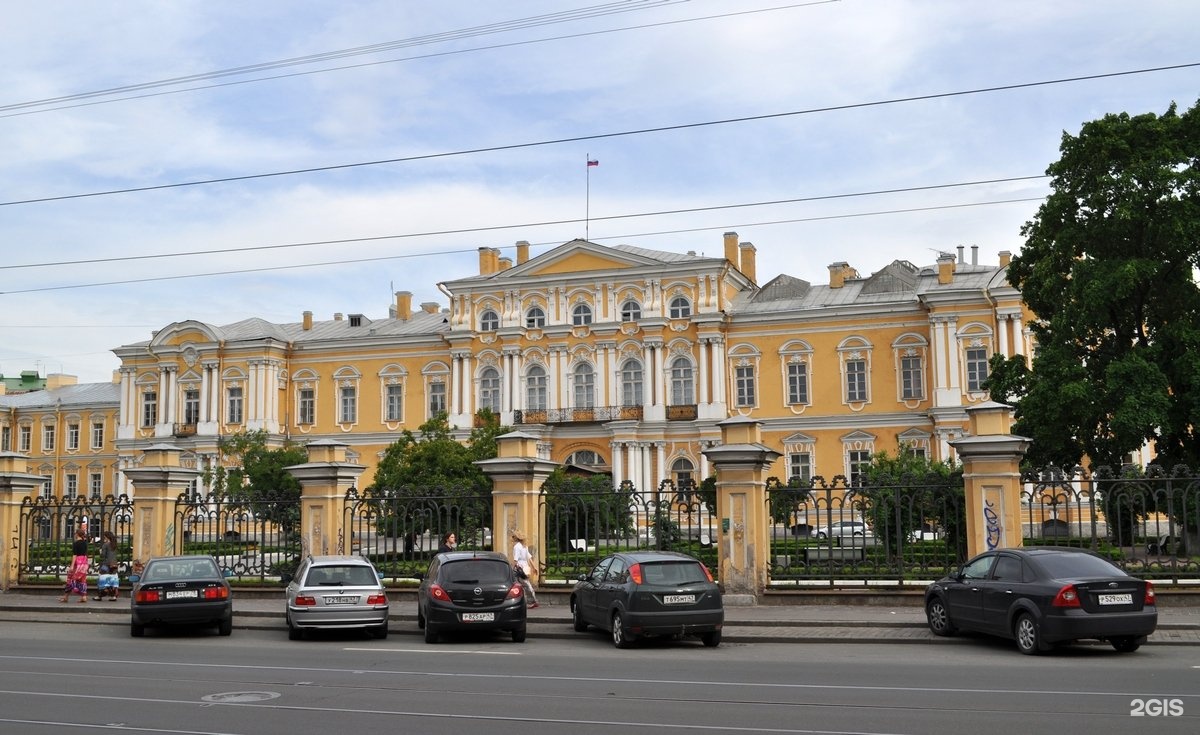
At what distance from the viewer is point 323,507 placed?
2209 centimetres

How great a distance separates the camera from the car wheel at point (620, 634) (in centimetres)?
1541

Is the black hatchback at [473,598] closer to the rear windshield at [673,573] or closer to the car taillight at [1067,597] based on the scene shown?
the rear windshield at [673,573]

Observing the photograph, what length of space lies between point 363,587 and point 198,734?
7.75m

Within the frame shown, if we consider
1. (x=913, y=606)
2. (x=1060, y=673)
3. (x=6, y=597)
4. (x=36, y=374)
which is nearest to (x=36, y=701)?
(x=1060, y=673)

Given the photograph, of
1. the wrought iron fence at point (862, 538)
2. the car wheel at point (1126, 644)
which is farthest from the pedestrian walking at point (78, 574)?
the car wheel at point (1126, 644)

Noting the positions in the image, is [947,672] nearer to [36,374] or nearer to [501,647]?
[501,647]

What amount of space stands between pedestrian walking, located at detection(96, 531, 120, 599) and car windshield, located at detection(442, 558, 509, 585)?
392 inches

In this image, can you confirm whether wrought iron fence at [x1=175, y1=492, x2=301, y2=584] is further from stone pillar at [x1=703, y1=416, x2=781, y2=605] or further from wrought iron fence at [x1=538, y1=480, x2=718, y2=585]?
stone pillar at [x1=703, y1=416, x2=781, y2=605]

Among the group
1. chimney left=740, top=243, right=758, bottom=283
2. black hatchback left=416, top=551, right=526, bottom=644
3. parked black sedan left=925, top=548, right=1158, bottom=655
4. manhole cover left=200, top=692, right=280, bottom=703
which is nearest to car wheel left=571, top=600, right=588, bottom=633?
black hatchback left=416, top=551, right=526, bottom=644

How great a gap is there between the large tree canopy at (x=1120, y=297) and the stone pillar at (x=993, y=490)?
11256 millimetres

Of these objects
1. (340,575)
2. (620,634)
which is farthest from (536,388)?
(620,634)

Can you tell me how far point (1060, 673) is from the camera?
12.1 meters

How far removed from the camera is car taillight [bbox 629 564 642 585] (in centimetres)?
1545

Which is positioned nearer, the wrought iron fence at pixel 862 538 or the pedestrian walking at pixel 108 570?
the wrought iron fence at pixel 862 538
